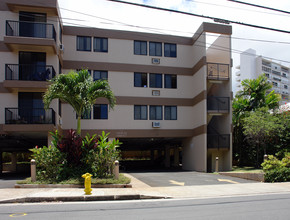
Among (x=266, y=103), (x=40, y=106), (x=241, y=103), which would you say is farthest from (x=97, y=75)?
(x=266, y=103)

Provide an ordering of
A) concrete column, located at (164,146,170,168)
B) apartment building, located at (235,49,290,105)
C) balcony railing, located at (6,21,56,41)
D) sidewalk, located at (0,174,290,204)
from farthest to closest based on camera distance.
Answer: apartment building, located at (235,49,290,105)
concrete column, located at (164,146,170,168)
balcony railing, located at (6,21,56,41)
sidewalk, located at (0,174,290,204)

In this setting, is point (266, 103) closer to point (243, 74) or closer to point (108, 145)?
point (108, 145)

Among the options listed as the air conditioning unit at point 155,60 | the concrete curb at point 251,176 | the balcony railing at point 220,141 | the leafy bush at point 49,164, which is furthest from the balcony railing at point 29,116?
the concrete curb at point 251,176

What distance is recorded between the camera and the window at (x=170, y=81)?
26203 mm

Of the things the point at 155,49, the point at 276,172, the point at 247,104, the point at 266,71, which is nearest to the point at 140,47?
the point at 155,49

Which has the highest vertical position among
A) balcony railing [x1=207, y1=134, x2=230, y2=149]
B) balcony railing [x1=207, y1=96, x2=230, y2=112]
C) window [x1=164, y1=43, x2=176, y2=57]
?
window [x1=164, y1=43, x2=176, y2=57]

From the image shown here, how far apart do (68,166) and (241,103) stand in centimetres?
1765

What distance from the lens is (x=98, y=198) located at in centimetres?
1177

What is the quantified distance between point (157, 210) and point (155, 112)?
53.9ft

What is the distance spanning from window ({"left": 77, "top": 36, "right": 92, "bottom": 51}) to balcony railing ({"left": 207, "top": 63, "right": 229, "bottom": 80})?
9753 mm

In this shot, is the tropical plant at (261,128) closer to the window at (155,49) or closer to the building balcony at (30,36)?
the window at (155,49)

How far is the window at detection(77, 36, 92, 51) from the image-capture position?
2466cm

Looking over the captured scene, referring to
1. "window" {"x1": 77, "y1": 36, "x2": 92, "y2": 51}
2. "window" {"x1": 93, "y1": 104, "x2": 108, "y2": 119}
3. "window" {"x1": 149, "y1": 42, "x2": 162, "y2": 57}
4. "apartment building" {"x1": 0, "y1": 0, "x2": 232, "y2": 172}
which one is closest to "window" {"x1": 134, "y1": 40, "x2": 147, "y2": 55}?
"apartment building" {"x1": 0, "y1": 0, "x2": 232, "y2": 172}

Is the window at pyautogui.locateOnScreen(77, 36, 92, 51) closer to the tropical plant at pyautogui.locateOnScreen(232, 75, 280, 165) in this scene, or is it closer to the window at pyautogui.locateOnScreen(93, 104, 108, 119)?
the window at pyautogui.locateOnScreen(93, 104, 108, 119)
